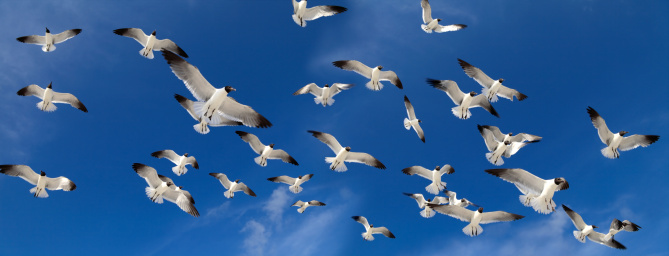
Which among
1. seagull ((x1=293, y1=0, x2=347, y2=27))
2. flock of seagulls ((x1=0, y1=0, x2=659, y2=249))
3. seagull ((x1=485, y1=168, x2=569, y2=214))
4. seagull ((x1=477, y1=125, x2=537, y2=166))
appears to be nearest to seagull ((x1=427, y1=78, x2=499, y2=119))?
flock of seagulls ((x1=0, y1=0, x2=659, y2=249))

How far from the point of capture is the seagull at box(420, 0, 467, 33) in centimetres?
1958

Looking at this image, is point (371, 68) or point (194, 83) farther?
point (371, 68)

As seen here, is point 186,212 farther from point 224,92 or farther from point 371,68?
point 371,68

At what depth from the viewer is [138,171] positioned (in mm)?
18578

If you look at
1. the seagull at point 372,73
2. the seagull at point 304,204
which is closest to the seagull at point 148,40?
the seagull at point 372,73

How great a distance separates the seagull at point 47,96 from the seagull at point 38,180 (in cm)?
261

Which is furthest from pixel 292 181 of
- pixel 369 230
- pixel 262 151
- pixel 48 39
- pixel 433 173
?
pixel 48 39

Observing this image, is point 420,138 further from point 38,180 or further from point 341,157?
point 38,180

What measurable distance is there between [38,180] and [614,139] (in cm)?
2221

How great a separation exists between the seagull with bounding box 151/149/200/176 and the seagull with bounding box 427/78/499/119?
10746 millimetres

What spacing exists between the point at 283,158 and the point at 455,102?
24.6 ft

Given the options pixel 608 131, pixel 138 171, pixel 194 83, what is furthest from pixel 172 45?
pixel 608 131

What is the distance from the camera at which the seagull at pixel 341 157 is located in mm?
19094

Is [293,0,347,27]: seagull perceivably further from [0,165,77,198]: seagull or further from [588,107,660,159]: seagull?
[0,165,77,198]: seagull
